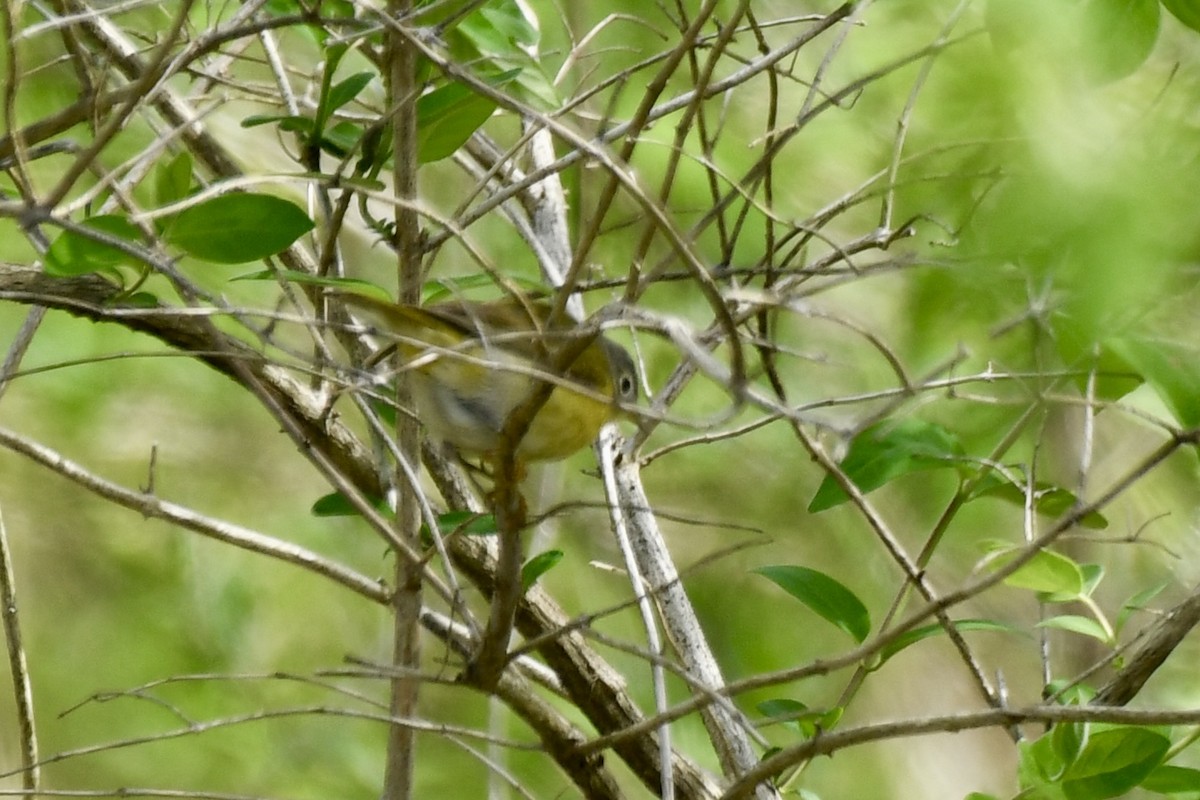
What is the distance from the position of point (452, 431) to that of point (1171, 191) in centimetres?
180

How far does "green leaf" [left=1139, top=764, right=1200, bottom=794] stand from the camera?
1.50 metres

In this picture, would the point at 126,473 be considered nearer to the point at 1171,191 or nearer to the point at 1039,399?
the point at 1039,399

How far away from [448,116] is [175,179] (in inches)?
14.0

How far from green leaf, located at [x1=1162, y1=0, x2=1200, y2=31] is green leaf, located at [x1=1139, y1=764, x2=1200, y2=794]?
961 mm

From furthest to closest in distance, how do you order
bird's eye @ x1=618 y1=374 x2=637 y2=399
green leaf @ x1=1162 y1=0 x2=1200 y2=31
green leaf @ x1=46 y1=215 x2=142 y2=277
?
bird's eye @ x1=618 y1=374 x2=637 y2=399, green leaf @ x1=46 y1=215 x2=142 y2=277, green leaf @ x1=1162 y1=0 x2=1200 y2=31

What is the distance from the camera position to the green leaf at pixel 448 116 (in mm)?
1602

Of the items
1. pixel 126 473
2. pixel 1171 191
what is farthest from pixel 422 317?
pixel 126 473

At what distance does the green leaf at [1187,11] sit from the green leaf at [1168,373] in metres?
0.28

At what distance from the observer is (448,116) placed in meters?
1.62

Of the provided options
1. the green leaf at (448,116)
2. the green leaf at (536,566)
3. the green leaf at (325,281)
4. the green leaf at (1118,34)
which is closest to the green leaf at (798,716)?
the green leaf at (536,566)

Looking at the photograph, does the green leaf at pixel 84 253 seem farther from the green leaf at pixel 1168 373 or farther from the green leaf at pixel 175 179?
the green leaf at pixel 1168 373

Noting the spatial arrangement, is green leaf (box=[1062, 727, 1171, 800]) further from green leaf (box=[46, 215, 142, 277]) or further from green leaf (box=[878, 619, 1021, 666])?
green leaf (box=[46, 215, 142, 277])

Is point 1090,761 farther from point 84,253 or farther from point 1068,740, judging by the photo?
point 84,253

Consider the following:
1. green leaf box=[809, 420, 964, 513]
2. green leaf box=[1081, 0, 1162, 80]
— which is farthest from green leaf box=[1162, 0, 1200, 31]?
green leaf box=[809, 420, 964, 513]
